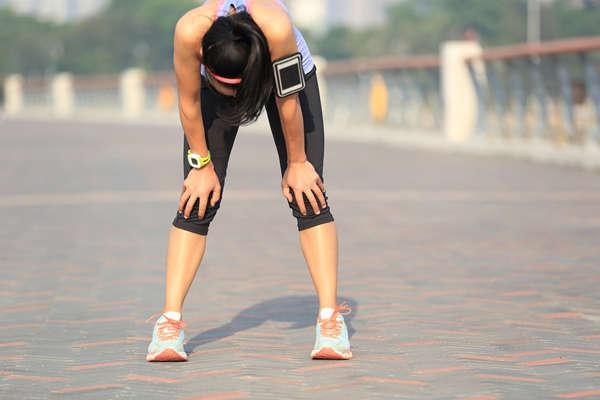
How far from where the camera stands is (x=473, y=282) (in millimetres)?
6863

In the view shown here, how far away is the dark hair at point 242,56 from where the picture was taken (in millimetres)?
4258

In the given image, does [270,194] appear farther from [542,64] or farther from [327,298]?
[327,298]

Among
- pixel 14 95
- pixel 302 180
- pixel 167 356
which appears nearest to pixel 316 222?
pixel 302 180

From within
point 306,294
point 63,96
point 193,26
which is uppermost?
point 193,26

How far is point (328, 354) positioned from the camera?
4711 mm

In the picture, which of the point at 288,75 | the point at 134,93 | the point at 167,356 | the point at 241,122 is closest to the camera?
the point at 288,75

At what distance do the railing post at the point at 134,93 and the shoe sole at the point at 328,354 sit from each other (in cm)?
4427

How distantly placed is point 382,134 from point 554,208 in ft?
47.2

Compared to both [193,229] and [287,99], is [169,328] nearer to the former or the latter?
[193,229]

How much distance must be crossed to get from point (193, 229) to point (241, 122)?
57 cm

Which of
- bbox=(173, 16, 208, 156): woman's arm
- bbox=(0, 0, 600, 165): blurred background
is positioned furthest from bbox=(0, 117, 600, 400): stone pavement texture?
bbox=(0, 0, 600, 165): blurred background

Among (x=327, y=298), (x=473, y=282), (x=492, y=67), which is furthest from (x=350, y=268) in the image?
(x=492, y=67)

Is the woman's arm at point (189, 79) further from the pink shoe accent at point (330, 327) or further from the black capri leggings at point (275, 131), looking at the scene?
the pink shoe accent at point (330, 327)

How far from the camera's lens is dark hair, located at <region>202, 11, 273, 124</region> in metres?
4.26
